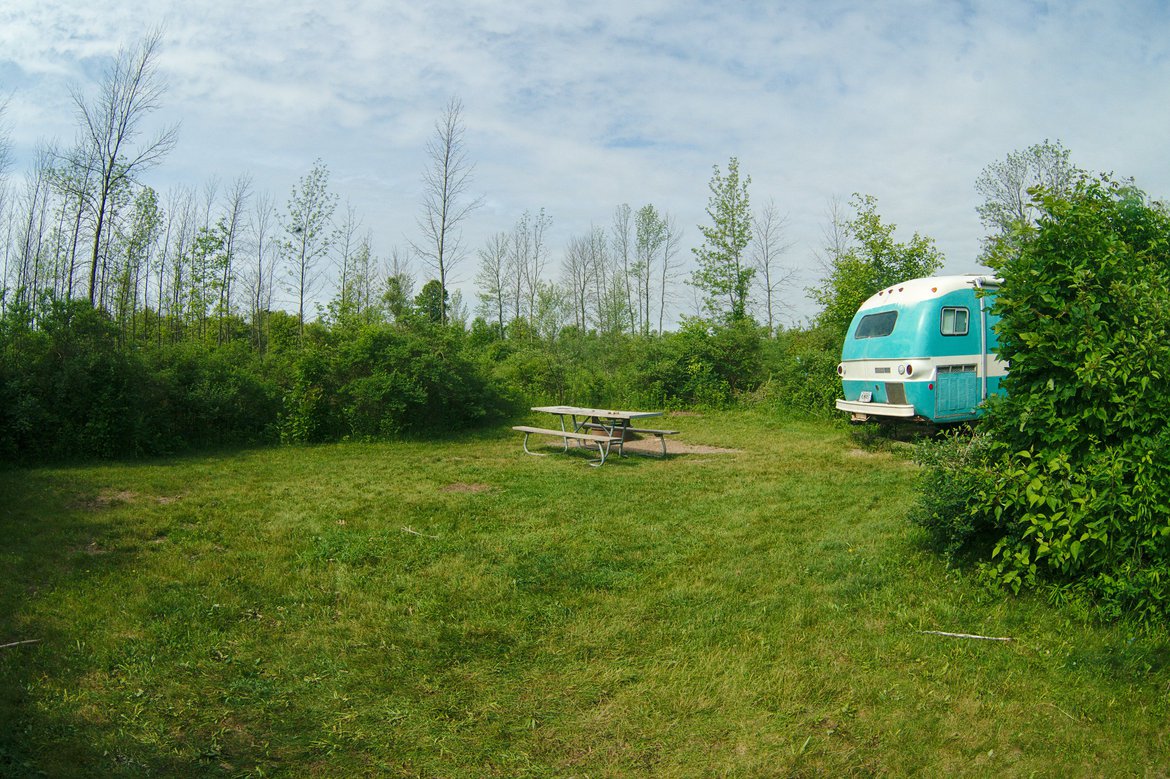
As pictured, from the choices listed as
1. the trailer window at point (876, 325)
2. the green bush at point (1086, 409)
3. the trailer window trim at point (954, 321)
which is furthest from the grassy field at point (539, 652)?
the trailer window at point (876, 325)

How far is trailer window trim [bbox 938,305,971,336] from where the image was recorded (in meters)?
9.54

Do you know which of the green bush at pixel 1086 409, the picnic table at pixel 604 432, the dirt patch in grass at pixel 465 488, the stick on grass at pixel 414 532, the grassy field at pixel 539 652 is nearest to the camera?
the grassy field at pixel 539 652

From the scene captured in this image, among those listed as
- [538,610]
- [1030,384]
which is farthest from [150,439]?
[1030,384]

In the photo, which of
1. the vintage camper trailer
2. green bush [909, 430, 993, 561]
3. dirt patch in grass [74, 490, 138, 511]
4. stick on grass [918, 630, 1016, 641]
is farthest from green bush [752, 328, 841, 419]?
dirt patch in grass [74, 490, 138, 511]

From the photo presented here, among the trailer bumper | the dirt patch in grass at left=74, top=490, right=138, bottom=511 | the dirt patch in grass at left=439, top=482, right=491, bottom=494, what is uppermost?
the trailer bumper

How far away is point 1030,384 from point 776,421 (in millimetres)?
10382

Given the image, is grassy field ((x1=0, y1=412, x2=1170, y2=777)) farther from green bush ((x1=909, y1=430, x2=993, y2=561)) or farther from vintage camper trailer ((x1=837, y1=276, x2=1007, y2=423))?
vintage camper trailer ((x1=837, y1=276, x2=1007, y2=423))

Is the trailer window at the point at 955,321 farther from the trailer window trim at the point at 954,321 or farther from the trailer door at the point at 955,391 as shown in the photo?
the trailer door at the point at 955,391

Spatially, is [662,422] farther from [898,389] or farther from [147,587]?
[147,587]

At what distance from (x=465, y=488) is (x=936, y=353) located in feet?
22.3

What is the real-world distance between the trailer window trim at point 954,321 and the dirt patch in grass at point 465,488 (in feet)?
22.1

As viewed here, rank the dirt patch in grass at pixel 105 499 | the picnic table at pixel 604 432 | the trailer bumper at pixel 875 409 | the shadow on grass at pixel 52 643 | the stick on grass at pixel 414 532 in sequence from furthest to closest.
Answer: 1. the picnic table at pixel 604 432
2. the trailer bumper at pixel 875 409
3. the dirt patch in grass at pixel 105 499
4. the stick on grass at pixel 414 532
5. the shadow on grass at pixel 52 643

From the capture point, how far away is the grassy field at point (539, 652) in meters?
2.79

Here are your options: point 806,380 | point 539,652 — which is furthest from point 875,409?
point 539,652
